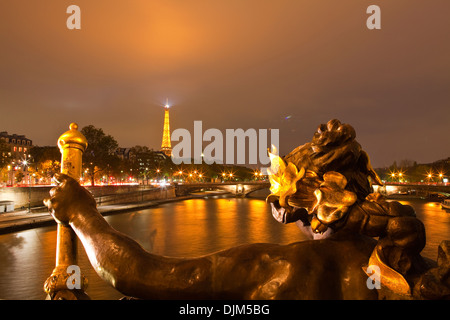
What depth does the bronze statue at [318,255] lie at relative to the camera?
72.9 inches

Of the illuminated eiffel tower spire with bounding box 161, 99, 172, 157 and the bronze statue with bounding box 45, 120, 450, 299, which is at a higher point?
the illuminated eiffel tower spire with bounding box 161, 99, 172, 157

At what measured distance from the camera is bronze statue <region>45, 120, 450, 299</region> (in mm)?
1852

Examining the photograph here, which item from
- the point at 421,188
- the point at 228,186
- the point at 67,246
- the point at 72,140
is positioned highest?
the point at 72,140

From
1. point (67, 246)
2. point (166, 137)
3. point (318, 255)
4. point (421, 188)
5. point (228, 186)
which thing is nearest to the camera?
point (318, 255)

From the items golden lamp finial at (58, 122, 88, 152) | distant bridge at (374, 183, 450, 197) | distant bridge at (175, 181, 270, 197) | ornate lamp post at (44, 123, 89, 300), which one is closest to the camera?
ornate lamp post at (44, 123, 89, 300)

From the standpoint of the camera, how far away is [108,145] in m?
46.3

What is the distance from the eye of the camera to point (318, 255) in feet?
6.54

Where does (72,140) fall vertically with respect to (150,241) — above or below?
above

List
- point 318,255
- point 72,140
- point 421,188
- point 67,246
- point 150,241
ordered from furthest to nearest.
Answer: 1. point 421,188
2. point 150,241
3. point 72,140
4. point 67,246
5. point 318,255

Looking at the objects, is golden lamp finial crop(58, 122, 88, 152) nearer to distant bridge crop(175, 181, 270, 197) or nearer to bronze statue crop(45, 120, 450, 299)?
bronze statue crop(45, 120, 450, 299)

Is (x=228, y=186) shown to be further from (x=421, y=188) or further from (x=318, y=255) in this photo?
(x=318, y=255)

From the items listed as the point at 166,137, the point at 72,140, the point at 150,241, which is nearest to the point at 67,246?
the point at 72,140

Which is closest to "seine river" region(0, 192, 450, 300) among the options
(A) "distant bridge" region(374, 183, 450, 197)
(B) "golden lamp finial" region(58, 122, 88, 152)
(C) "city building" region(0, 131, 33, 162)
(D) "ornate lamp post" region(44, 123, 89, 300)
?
(D) "ornate lamp post" region(44, 123, 89, 300)
